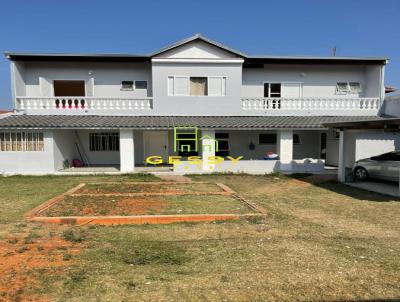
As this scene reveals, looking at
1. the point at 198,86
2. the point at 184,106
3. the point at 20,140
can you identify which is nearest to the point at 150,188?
the point at 184,106

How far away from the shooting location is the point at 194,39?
60.2ft

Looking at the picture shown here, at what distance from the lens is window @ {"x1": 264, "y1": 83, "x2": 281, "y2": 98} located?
811 inches

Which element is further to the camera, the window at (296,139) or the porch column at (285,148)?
the window at (296,139)

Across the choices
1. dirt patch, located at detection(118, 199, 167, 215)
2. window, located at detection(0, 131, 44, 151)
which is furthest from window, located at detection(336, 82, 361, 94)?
window, located at detection(0, 131, 44, 151)

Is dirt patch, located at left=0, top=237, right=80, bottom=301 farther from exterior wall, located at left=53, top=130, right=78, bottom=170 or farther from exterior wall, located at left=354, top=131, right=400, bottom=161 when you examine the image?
exterior wall, located at left=354, top=131, right=400, bottom=161

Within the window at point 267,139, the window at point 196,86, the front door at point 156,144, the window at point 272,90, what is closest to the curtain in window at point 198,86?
the window at point 196,86

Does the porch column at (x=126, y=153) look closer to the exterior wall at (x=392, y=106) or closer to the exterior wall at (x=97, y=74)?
the exterior wall at (x=97, y=74)

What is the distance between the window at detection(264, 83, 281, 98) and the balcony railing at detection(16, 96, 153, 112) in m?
7.89

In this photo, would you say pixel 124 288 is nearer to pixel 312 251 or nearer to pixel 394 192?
pixel 312 251

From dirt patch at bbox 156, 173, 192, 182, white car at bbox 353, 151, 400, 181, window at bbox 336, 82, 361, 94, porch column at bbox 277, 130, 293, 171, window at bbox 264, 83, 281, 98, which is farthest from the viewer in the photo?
window at bbox 336, 82, 361, 94

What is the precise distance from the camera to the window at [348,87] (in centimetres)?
2094

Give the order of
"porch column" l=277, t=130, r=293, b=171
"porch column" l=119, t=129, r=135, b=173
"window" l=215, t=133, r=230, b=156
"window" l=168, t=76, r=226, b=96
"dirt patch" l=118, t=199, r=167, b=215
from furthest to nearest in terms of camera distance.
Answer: "window" l=215, t=133, r=230, b=156 → "window" l=168, t=76, r=226, b=96 → "porch column" l=277, t=130, r=293, b=171 → "porch column" l=119, t=129, r=135, b=173 → "dirt patch" l=118, t=199, r=167, b=215

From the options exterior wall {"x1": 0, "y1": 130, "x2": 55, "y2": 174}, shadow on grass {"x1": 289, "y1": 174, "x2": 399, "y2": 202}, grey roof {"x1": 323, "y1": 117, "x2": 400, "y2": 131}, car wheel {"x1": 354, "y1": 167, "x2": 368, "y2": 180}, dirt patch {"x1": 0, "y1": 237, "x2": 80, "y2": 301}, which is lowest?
shadow on grass {"x1": 289, "y1": 174, "x2": 399, "y2": 202}

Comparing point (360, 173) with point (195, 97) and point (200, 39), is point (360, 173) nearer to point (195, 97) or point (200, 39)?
point (195, 97)
